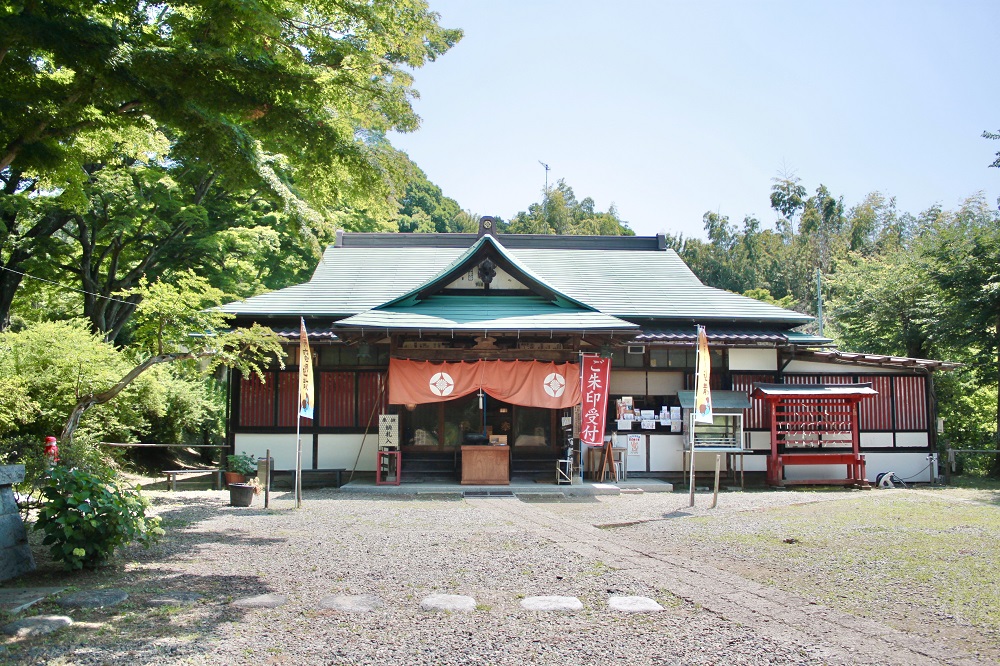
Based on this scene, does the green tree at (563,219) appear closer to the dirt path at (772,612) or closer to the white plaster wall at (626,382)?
the white plaster wall at (626,382)

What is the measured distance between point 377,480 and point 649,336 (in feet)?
22.1

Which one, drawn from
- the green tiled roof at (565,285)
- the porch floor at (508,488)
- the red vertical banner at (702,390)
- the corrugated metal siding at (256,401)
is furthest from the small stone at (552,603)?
the corrugated metal siding at (256,401)

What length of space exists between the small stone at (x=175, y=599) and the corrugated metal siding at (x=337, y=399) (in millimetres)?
10689

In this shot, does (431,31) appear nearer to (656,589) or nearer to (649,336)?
(656,589)

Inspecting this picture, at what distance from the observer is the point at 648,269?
21.2 m

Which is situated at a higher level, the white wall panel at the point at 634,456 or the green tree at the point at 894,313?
the green tree at the point at 894,313

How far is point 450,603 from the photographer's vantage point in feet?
20.7

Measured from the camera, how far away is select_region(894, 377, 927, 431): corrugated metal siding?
1789 cm

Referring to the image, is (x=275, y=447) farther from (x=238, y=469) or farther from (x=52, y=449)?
(x=52, y=449)

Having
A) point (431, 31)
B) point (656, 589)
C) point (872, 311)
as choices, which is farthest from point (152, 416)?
point (872, 311)

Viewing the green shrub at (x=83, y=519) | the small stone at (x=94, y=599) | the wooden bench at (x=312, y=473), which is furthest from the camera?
the wooden bench at (x=312, y=473)

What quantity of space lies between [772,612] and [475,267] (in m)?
12.1

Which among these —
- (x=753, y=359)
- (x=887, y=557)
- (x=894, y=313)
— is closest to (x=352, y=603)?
(x=887, y=557)

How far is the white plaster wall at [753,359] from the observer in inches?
694
